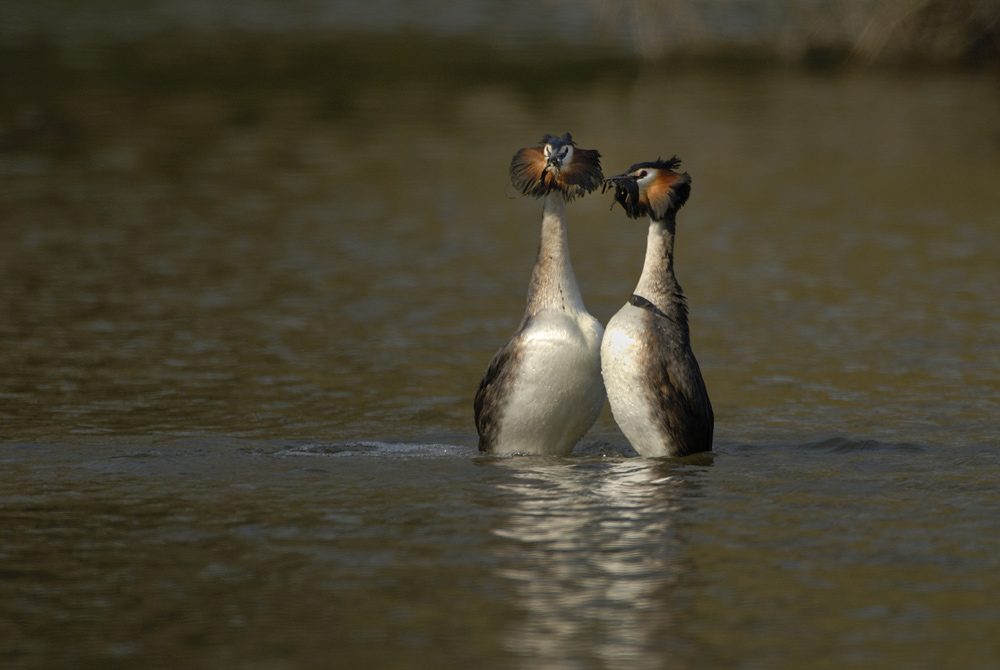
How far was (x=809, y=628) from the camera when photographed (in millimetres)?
6570

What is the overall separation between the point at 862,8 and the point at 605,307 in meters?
23.4

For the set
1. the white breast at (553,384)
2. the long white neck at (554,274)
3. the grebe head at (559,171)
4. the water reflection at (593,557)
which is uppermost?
the grebe head at (559,171)

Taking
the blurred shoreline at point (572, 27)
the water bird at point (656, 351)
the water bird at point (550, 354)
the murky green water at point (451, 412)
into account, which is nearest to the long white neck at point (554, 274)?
the water bird at point (550, 354)

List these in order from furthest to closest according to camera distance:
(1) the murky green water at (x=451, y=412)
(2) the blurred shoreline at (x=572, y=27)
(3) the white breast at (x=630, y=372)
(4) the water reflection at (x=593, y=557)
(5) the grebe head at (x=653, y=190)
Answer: (2) the blurred shoreline at (x=572, y=27) → (5) the grebe head at (x=653, y=190) → (3) the white breast at (x=630, y=372) → (1) the murky green water at (x=451, y=412) → (4) the water reflection at (x=593, y=557)

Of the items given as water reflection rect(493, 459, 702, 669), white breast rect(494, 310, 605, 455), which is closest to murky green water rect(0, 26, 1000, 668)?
water reflection rect(493, 459, 702, 669)

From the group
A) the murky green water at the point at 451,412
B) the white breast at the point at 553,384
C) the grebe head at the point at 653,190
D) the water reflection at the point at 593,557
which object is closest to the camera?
the water reflection at the point at 593,557

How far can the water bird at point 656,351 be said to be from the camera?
9.39m

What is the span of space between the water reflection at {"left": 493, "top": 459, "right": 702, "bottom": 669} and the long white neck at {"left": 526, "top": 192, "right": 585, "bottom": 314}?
1.05 metres

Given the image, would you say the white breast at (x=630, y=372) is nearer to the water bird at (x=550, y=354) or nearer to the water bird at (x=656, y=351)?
Answer: the water bird at (x=656, y=351)

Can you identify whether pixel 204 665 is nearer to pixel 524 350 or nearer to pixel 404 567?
pixel 404 567

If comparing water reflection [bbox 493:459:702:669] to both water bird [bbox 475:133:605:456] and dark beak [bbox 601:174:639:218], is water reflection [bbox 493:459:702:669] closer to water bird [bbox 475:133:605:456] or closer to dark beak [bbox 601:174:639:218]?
water bird [bbox 475:133:605:456]

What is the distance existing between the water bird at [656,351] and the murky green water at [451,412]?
0.84 ft

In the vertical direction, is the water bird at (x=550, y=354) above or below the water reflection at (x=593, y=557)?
above

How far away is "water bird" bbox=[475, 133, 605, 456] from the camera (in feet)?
31.2
